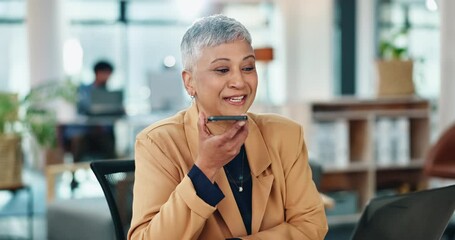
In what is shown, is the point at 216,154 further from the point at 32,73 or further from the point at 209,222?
the point at 32,73

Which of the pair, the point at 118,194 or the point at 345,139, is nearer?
the point at 118,194

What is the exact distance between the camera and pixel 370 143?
7.88 metres

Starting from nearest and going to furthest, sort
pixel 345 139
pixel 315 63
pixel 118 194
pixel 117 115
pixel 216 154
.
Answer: pixel 216 154
pixel 118 194
pixel 345 139
pixel 315 63
pixel 117 115

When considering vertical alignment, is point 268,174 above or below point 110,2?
below

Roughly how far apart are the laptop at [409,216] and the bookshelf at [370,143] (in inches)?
211

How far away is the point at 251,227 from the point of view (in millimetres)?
2082

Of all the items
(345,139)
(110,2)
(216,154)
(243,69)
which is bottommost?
(345,139)

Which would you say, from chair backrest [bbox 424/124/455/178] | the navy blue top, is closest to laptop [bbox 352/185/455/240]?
the navy blue top

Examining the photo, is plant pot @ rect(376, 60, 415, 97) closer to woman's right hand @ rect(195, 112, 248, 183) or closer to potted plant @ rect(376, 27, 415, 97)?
potted plant @ rect(376, 27, 415, 97)

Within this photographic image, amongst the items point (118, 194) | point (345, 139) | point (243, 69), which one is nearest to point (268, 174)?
point (243, 69)

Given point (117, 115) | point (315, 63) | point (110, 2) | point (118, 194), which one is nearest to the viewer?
point (118, 194)

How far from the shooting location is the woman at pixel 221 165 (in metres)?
1.88

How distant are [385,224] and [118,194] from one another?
0.82 meters

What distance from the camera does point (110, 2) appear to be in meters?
15.8
